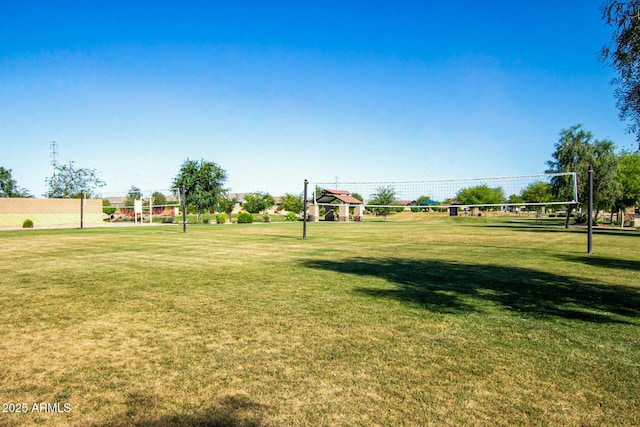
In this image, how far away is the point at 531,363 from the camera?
11.9 ft

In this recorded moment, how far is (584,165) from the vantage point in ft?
119

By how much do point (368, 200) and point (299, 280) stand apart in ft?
196

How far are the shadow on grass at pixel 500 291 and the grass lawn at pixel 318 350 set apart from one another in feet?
0.18

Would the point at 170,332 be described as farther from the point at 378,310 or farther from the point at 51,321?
the point at 378,310

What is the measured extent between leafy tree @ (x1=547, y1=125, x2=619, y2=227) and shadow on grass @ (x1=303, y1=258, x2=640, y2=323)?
106 ft

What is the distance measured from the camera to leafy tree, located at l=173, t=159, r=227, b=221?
4725 centimetres

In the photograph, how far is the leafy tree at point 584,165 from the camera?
118ft

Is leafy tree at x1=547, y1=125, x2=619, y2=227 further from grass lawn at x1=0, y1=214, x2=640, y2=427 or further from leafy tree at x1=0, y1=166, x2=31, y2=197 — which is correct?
leafy tree at x1=0, y1=166, x2=31, y2=197

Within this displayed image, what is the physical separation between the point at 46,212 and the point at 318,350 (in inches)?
1741

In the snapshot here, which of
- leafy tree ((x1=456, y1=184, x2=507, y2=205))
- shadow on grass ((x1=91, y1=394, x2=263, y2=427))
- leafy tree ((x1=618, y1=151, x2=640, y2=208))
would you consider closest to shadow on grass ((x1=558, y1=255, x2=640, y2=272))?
shadow on grass ((x1=91, y1=394, x2=263, y2=427))

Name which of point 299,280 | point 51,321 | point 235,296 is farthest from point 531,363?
point 51,321

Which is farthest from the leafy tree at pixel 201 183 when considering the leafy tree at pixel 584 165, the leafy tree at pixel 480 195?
the leafy tree at pixel 480 195

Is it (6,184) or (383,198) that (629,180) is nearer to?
(383,198)

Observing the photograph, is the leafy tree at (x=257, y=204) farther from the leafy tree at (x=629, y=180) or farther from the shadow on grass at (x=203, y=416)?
the shadow on grass at (x=203, y=416)
